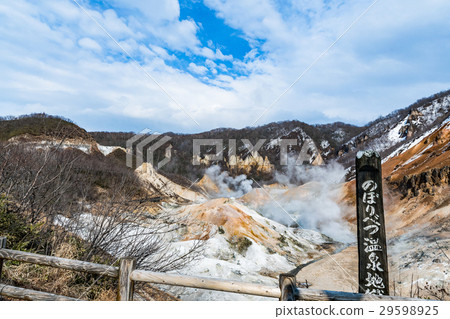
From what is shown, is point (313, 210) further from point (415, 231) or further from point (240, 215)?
point (415, 231)

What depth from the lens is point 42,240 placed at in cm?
534

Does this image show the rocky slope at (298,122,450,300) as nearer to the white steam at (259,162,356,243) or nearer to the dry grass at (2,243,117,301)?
the white steam at (259,162,356,243)

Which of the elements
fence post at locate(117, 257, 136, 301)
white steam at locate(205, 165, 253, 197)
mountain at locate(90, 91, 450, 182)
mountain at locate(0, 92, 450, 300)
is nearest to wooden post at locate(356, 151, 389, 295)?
mountain at locate(0, 92, 450, 300)

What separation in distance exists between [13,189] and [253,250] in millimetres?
8124

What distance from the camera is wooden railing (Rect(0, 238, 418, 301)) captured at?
9.32 ft

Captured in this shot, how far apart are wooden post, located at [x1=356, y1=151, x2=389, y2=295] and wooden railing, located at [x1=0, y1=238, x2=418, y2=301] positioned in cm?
137

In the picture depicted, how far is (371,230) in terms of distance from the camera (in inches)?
163

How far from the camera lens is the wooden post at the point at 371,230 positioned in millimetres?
4121

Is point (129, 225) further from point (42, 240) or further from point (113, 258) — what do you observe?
point (42, 240)

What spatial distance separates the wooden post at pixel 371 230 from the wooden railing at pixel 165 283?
1367mm

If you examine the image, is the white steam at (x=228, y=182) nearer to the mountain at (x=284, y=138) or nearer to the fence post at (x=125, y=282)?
the mountain at (x=284, y=138)

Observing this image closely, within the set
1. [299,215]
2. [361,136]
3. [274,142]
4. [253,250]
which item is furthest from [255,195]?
[361,136]

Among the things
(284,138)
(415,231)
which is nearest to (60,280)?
(415,231)

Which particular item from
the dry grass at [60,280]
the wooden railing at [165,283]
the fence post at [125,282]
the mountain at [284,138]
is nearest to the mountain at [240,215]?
the dry grass at [60,280]
